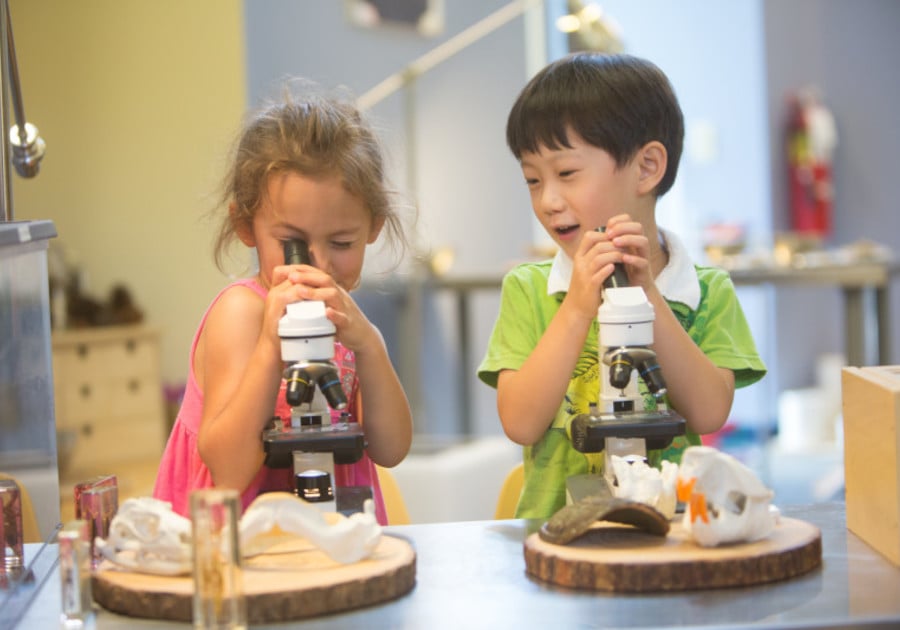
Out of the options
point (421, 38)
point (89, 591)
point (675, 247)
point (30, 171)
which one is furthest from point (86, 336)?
point (89, 591)

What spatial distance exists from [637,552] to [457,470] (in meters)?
2.73

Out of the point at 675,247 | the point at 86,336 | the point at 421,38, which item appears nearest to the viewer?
the point at 675,247

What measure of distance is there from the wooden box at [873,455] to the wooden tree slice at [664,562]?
68 mm

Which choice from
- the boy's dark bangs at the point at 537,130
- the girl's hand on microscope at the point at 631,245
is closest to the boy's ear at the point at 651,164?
the boy's dark bangs at the point at 537,130

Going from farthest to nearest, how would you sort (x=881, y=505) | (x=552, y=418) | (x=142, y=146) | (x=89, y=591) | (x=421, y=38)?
(x=421, y=38) → (x=142, y=146) → (x=552, y=418) → (x=881, y=505) → (x=89, y=591)

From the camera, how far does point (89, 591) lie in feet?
3.51

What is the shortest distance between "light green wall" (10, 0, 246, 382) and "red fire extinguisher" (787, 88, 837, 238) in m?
3.59

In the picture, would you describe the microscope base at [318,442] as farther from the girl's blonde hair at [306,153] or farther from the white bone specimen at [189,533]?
the girl's blonde hair at [306,153]

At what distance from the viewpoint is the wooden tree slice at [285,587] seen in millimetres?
1019

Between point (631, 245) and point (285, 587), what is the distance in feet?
1.95

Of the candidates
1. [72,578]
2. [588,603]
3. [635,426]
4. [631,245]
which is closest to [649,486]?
[635,426]

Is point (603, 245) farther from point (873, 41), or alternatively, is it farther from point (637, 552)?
point (873, 41)

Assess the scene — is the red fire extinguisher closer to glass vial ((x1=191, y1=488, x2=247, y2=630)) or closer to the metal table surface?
the metal table surface

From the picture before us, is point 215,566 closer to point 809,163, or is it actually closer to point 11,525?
point 11,525
